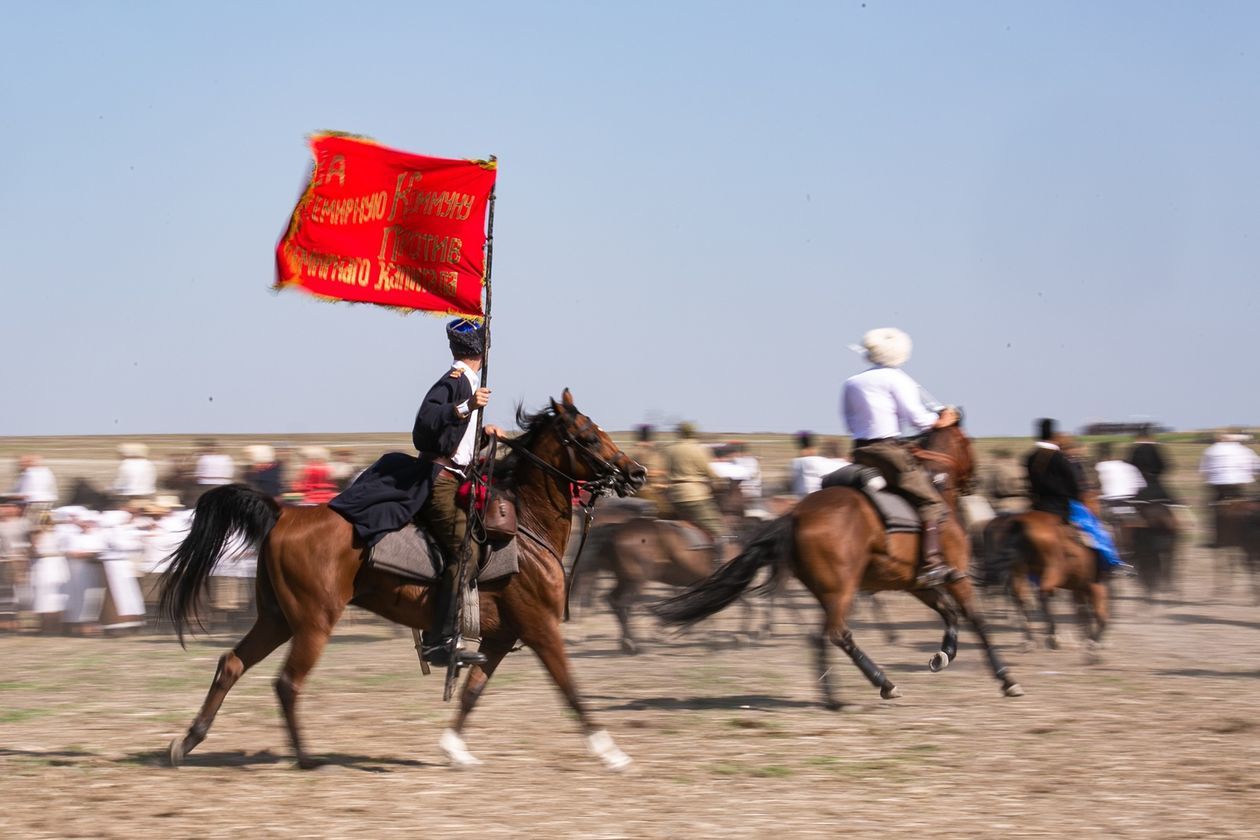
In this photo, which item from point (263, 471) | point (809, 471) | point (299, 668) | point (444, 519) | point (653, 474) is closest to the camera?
point (299, 668)

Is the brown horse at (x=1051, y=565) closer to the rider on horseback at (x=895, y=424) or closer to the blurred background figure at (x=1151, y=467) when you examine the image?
the rider on horseback at (x=895, y=424)

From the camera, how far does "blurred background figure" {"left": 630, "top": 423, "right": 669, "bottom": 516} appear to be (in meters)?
15.6

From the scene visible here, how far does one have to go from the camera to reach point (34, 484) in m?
18.3

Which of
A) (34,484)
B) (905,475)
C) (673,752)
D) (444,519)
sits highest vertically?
(905,475)

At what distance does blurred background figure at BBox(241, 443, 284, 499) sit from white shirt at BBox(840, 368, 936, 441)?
9228 millimetres

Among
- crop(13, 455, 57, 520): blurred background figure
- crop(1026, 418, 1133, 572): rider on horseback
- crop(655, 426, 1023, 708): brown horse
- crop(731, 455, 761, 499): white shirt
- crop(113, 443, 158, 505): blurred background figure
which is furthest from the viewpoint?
crop(731, 455, 761, 499): white shirt

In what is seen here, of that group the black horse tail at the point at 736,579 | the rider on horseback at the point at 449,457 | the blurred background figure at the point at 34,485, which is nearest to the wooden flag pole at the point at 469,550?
the rider on horseback at the point at 449,457

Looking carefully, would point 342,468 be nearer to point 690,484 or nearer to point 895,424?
point 690,484

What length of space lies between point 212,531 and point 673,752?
2952 millimetres

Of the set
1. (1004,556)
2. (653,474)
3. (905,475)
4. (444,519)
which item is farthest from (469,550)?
(653,474)

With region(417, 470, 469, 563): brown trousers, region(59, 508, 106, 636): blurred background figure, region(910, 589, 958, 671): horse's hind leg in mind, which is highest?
region(417, 470, 469, 563): brown trousers

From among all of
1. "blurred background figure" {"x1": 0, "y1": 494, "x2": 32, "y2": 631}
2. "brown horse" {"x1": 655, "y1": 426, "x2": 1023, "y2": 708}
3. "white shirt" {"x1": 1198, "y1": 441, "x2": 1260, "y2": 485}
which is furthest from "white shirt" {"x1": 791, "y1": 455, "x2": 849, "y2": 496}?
"blurred background figure" {"x1": 0, "y1": 494, "x2": 32, "y2": 631}

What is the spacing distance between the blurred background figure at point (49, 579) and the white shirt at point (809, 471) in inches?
320

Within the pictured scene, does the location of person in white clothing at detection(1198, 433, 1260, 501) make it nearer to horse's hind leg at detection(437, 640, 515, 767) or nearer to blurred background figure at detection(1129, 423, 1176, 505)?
blurred background figure at detection(1129, 423, 1176, 505)
